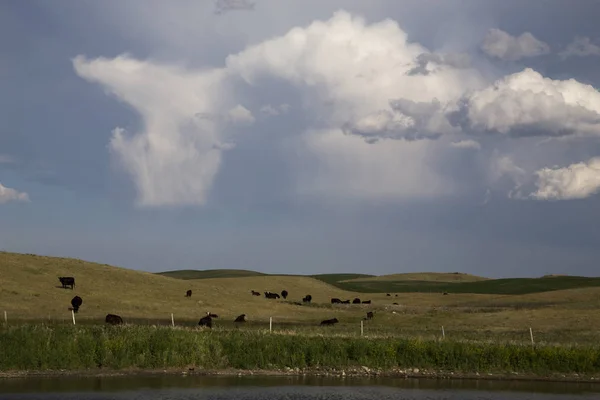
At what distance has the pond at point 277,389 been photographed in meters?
31.4

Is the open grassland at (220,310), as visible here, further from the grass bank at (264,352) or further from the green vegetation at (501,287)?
the green vegetation at (501,287)

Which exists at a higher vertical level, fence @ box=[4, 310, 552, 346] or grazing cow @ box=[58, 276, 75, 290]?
grazing cow @ box=[58, 276, 75, 290]

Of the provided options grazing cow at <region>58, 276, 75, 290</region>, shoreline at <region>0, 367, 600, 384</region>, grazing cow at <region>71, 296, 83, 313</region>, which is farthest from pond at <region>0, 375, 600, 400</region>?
grazing cow at <region>58, 276, 75, 290</region>

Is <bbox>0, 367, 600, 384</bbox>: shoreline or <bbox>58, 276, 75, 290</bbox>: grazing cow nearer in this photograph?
<bbox>0, 367, 600, 384</bbox>: shoreline

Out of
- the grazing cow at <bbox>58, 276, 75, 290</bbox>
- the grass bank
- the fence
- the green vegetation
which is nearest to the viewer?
the grass bank

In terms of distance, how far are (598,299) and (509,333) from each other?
36.9 metres

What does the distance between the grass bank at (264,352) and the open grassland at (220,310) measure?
7.32 metres

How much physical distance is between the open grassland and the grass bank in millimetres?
7315

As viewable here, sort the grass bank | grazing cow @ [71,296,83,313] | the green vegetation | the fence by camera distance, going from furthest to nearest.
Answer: the green vegetation, grazing cow @ [71,296,83,313], the fence, the grass bank

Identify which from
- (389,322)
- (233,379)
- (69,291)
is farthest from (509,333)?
(69,291)

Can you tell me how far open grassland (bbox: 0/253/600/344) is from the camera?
→ 56.8 m

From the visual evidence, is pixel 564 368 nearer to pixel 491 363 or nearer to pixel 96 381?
pixel 491 363

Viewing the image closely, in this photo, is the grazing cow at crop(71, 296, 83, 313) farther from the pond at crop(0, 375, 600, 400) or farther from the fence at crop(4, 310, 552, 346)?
the pond at crop(0, 375, 600, 400)

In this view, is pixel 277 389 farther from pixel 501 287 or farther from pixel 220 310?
pixel 501 287
